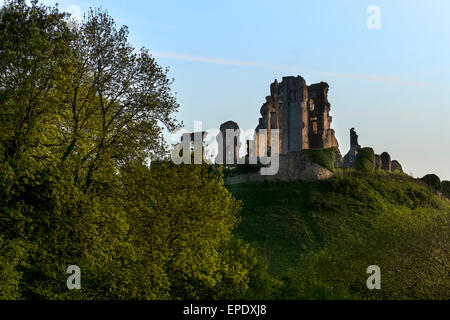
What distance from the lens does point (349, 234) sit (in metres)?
48.3

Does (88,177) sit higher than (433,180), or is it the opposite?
(433,180)

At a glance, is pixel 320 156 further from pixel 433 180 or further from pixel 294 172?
pixel 433 180

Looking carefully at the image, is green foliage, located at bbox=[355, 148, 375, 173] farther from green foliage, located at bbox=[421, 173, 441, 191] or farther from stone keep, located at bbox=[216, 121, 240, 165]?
stone keep, located at bbox=[216, 121, 240, 165]

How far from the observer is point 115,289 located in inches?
832

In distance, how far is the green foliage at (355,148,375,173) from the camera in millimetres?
69125

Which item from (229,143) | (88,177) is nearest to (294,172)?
(229,143)

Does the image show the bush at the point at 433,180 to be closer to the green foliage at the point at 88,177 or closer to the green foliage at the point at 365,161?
the green foliage at the point at 365,161

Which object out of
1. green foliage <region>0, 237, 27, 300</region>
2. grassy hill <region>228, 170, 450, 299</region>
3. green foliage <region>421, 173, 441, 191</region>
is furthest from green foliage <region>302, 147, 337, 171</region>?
green foliage <region>0, 237, 27, 300</region>

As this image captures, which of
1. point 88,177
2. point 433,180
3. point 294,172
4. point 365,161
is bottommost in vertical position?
point 88,177

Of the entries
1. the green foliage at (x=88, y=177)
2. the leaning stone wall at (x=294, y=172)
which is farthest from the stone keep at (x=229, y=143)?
the green foliage at (x=88, y=177)

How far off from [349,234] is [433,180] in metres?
39.7

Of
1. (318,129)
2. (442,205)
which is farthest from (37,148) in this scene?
(318,129)

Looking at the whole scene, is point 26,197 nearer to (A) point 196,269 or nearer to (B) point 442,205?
(A) point 196,269

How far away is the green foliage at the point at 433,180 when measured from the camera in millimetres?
81125
